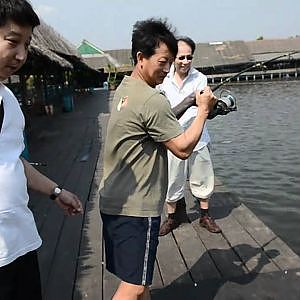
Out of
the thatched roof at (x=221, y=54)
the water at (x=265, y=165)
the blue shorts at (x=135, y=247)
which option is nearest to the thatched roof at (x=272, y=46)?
the thatched roof at (x=221, y=54)

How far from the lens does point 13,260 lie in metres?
1.54

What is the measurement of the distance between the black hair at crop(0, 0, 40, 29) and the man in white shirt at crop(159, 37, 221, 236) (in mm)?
2188

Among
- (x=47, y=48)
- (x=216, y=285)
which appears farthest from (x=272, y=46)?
(x=216, y=285)

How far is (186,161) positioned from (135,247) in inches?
72.5

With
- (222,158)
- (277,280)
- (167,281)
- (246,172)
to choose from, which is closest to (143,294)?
(167,281)

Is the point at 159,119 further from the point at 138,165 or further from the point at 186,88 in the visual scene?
the point at 186,88

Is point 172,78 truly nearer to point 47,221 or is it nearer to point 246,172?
point 47,221

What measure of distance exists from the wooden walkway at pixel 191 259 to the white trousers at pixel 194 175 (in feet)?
1.10

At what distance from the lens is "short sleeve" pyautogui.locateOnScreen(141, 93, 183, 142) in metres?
2.00

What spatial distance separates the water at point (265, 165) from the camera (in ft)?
18.0

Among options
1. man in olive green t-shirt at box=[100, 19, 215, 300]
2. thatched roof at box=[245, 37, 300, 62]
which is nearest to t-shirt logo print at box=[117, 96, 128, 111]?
man in olive green t-shirt at box=[100, 19, 215, 300]

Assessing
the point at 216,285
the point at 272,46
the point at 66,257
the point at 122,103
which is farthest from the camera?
the point at 272,46

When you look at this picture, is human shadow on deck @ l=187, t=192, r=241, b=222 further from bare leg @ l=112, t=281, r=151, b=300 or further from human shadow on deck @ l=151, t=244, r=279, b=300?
bare leg @ l=112, t=281, r=151, b=300

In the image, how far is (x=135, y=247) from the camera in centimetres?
211
